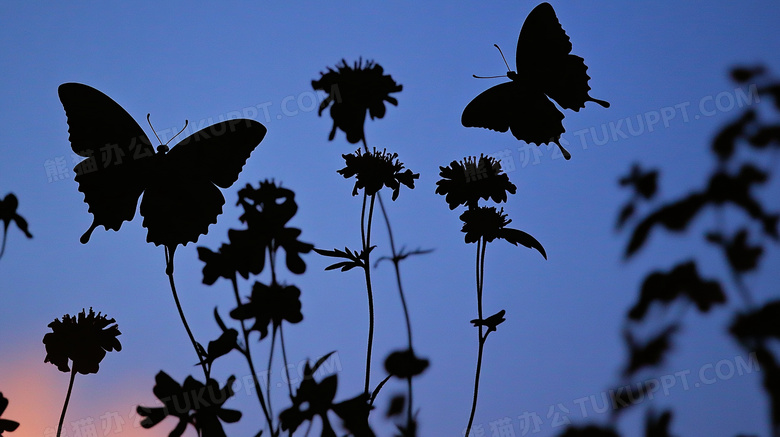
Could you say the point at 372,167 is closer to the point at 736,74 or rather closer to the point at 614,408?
the point at 736,74

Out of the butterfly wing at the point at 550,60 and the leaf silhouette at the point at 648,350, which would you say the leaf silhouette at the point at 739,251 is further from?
the butterfly wing at the point at 550,60

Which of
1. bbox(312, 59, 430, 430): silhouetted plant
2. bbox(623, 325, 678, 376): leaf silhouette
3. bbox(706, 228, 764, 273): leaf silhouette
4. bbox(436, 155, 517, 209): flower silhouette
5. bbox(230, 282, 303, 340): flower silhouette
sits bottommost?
bbox(623, 325, 678, 376): leaf silhouette

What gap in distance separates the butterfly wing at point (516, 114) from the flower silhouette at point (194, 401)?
3.43 feet

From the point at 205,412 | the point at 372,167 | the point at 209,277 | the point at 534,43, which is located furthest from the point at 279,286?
the point at 534,43

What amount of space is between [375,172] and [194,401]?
1.12 metres

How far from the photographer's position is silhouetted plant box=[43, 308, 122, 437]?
6.38 ft

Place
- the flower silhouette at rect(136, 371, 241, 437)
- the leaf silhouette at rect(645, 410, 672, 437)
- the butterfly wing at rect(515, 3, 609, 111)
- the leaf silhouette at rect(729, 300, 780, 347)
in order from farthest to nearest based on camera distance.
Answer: the butterfly wing at rect(515, 3, 609, 111) → the flower silhouette at rect(136, 371, 241, 437) → the leaf silhouette at rect(729, 300, 780, 347) → the leaf silhouette at rect(645, 410, 672, 437)

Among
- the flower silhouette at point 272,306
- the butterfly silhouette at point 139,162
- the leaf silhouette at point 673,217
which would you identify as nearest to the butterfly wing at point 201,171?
the butterfly silhouette at point 139,162

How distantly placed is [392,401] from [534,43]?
136 cm

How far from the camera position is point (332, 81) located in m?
2.60

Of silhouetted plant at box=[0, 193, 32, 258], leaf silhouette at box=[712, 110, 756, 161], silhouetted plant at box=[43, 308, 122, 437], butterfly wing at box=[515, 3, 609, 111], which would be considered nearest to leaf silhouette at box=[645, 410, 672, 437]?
leaf silhouette at box=[712, 110, 756, 161]

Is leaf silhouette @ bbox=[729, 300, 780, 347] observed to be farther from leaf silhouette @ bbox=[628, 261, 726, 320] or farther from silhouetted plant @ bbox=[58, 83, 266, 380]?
silhouetted plant @ bbox=[58, 83, 266, 380]

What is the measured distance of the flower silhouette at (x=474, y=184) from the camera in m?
2.25

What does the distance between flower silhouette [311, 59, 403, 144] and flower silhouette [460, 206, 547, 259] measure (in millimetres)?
593
